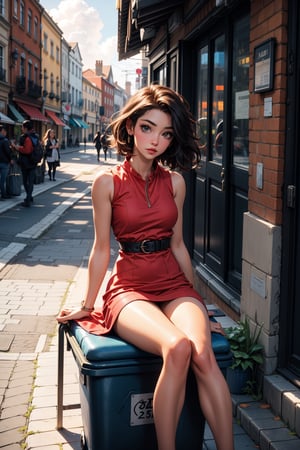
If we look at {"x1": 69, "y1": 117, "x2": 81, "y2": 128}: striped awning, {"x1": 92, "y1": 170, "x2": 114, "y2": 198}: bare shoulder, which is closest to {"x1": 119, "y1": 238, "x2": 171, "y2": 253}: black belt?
{"x1": 92, "y1": 170, "x2": 114, "y2": 198}: bare shoulder

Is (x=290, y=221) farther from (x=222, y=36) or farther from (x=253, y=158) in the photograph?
(x=222, y=36)

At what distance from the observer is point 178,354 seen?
2348 millimetres

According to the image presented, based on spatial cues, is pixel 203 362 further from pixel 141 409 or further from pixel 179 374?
pixel 141 409

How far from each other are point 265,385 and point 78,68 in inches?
2881

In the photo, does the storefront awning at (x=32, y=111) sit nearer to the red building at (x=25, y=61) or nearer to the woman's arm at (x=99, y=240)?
the red building at (x=25, y=61)

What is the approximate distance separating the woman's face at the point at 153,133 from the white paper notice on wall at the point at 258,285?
3.93 feet

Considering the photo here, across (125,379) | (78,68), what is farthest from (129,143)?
(78,68)

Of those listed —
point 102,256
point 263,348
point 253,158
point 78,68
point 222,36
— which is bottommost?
point 263,348

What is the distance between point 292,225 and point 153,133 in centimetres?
108

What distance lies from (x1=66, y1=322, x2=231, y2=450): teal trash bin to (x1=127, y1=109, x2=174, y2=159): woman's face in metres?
0.98

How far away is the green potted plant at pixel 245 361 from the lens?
369cm

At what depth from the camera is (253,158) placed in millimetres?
4016

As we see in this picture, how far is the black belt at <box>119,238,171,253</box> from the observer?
295cm

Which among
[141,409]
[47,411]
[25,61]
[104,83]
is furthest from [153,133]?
[104,83]
